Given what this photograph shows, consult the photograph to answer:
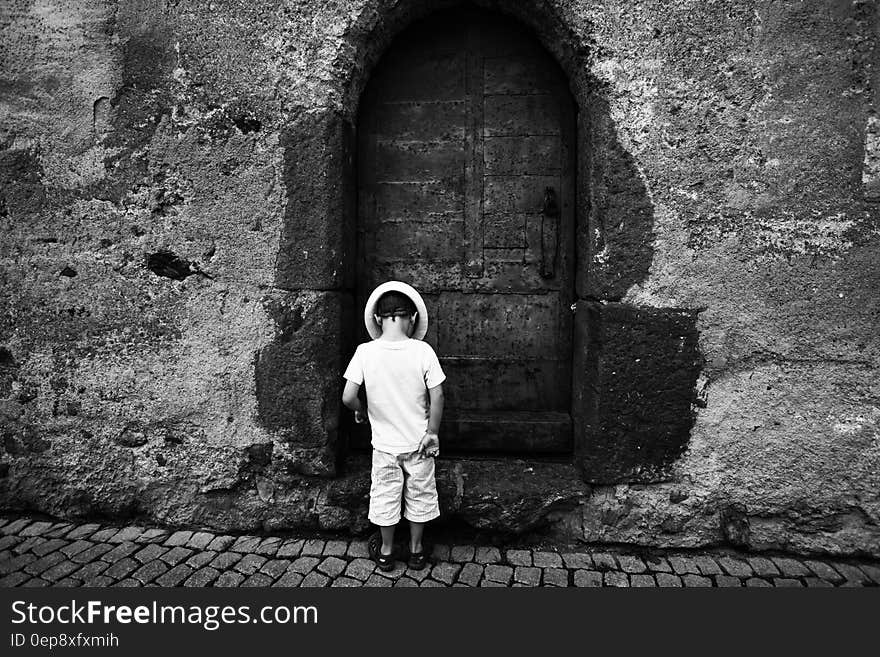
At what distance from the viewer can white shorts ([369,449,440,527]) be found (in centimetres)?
222

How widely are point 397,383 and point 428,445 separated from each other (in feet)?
0.97

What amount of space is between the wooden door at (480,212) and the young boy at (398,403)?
1.67ft

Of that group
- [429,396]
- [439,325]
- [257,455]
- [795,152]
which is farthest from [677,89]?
[257,455]

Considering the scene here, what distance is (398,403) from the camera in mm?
2176

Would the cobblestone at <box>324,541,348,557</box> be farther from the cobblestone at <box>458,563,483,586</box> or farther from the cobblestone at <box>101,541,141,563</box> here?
the cobblestone at <box>101,541,141,563</box>

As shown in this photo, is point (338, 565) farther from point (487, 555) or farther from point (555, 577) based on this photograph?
point (555, 577)

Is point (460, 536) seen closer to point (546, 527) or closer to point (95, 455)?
point (546, 527)

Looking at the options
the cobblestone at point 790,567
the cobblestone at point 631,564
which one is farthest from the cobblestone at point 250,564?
the cobblestone at point 790,567

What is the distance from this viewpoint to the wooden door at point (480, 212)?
2.64 meters

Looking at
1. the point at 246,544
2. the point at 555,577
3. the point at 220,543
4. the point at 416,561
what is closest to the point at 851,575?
the point at 555,577

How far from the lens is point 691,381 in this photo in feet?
7.66

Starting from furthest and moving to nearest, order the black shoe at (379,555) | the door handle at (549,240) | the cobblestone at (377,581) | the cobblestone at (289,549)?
the door handle at (549,240), the cobblestone at (289,549), the black shoe at (379,555), the cobblestone at (377,581)

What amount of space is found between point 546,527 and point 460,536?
0.42 m

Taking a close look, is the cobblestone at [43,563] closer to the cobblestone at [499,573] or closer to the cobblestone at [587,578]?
the cobblestone at [499,573]
